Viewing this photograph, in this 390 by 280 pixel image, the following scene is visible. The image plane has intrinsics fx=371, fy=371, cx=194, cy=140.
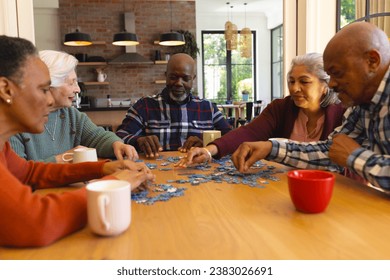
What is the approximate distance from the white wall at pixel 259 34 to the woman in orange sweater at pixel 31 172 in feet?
33.3

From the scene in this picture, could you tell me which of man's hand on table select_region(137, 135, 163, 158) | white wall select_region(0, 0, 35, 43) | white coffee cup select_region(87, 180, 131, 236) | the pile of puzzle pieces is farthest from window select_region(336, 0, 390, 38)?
white wall select_region(0, 0, 35, 43)

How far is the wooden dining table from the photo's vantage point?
2.64 feet

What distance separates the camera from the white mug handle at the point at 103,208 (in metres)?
0.84

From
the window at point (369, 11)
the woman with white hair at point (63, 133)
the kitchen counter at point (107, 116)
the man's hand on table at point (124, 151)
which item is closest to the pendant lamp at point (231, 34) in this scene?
the kitchen counter at point (107, 116)

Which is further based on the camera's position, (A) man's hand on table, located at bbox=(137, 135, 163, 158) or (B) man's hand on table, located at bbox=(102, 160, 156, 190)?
(A) man's hand on table, located at bbox=(137, 135, 163, 158)

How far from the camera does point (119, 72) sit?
9523 millimetres

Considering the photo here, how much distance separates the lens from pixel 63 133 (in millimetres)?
2275

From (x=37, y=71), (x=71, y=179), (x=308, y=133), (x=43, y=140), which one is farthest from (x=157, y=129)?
(x=37, y=71)

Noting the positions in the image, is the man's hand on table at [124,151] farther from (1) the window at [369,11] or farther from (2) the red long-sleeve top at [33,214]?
(1) the window at [369,11]

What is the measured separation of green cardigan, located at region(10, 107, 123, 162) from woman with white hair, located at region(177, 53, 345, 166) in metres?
0.69

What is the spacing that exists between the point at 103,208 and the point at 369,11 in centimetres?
250

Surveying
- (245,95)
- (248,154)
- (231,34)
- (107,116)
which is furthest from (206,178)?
(245,95)

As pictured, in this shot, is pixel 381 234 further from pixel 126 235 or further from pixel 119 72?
pixel 119 72

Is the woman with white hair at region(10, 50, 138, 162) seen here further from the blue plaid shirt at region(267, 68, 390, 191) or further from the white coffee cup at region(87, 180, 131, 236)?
the white coffee cup at region(87, 180, 131, 236)
